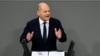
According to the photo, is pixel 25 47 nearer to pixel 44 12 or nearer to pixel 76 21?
pixel 44 12

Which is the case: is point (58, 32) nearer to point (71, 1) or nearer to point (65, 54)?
point (65, 54)

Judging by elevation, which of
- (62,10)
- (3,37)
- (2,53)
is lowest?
(2,53)

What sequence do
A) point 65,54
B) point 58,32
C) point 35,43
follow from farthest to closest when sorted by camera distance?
point 35,43 → point 58,32 → point 65,54

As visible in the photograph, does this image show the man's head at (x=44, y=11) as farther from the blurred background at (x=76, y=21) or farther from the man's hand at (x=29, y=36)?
the blurred background at (x=76, y=21)

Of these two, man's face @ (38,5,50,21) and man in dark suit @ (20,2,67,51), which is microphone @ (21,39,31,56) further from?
man's face @ (38,5,50,21)

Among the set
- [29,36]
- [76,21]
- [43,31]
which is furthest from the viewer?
[76,21]

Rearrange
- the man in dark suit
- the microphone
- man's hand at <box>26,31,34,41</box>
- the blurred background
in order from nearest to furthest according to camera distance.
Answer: the microphone < man's hand at <box>26,31,34,41</box> < the man in dark suit < the blurred background

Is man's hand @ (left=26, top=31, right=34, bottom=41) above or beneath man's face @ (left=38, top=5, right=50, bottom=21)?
beneath

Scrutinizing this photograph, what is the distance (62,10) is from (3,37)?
0.79 m

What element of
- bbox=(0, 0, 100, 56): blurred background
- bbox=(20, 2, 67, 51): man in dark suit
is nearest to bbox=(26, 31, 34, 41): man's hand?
bbox=(20, 2, 67, 51): man in dark suit

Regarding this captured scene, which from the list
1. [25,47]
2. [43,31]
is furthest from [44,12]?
[25,47]

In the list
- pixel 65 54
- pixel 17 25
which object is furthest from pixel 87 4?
pixel 65 54

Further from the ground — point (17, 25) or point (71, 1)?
point (71, 1)

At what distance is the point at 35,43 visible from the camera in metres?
2.13
